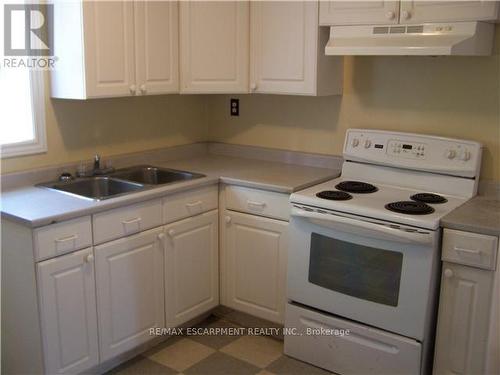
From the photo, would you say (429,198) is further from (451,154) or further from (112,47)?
(112,47)

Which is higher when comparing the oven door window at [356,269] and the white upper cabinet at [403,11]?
the white upper cabinet at [403,11]

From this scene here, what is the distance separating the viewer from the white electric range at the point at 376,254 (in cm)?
248

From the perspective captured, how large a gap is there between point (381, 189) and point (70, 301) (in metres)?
1.62

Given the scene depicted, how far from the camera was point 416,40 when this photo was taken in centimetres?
257

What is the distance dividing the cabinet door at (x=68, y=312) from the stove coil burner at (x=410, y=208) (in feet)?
4.50

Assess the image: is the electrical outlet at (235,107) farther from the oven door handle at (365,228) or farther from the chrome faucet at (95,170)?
the oven door handle at (365,228)

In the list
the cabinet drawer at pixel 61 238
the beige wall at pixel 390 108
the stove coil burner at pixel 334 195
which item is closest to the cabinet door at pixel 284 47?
the beige wall at pixel 390 108

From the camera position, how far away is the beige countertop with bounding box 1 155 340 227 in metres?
2.38

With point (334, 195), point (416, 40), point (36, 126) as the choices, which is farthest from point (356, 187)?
point (36, 126)

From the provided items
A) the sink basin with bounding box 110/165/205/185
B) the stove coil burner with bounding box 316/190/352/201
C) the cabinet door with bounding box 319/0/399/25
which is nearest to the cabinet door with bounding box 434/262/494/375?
the stove coil burner with bounding box 316/190/352/201

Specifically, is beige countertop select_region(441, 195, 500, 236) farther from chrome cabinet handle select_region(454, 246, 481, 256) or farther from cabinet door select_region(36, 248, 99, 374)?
cabinet door select_region(36, 248, 99, 374)

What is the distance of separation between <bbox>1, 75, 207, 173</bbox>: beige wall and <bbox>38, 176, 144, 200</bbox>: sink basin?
0.54 feet

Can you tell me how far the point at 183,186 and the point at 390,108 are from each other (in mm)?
1205

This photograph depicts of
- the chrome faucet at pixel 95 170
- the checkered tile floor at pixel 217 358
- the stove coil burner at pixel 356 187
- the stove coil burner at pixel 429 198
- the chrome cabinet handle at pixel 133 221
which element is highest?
the chrome faucet at pixel 95 170
